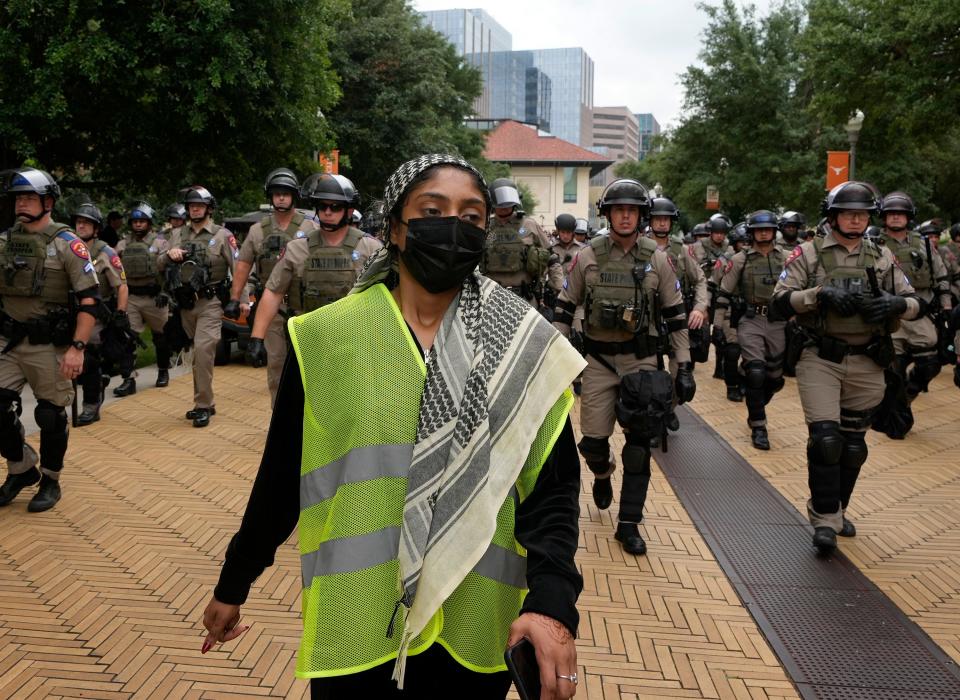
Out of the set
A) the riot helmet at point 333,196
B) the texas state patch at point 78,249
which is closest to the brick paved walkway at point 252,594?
the texas state patch at point 78,249

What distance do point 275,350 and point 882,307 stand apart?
4609 millimetres

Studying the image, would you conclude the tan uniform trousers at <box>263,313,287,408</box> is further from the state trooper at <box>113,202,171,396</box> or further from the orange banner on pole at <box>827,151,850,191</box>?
the orange banner on pole at <box>827,151,850,191</box>

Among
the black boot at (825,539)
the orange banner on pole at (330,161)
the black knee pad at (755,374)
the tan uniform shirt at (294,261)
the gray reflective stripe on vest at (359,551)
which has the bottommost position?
the black boot at (825,539)

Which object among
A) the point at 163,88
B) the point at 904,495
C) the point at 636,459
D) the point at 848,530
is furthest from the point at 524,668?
the point at 163,88

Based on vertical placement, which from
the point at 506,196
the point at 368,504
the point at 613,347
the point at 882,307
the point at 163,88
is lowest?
the point at 613,347

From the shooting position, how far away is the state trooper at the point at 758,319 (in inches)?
350

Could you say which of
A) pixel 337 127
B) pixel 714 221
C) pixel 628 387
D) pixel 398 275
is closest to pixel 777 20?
pixel 337 127

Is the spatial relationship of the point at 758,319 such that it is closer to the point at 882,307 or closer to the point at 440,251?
the point at 882,307

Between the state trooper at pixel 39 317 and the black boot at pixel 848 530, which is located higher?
the state trooper at pixel 39 317

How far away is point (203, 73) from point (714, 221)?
26.8 feet

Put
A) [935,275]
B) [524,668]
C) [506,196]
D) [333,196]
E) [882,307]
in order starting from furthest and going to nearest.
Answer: [506,196] → [935,275] → [333,196] → [882,307] → [524,668]

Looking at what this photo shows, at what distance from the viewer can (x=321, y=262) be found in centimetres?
669

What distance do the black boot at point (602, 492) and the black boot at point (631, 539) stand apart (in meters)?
0.45

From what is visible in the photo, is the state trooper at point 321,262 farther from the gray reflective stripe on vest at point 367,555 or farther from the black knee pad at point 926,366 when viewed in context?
the black knee pad at point 926,366
